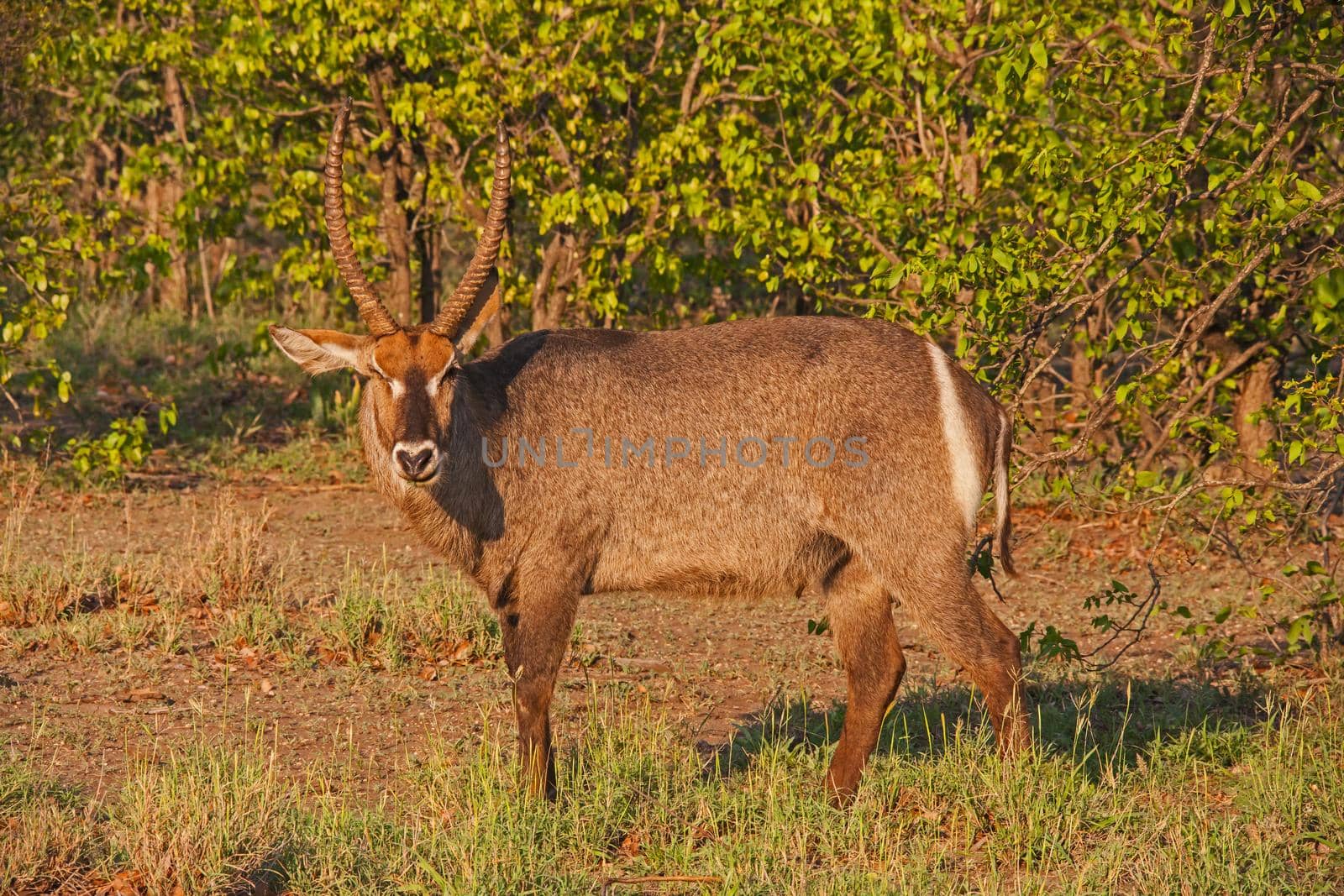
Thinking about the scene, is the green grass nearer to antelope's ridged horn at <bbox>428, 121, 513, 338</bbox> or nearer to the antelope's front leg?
the antelope's front leg

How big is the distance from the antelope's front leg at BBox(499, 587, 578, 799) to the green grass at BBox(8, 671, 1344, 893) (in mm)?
106

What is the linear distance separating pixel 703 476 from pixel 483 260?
1092mm

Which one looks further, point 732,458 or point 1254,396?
point 1254,396

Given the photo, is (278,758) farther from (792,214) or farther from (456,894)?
(792,214)

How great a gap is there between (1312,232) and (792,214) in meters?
2.80

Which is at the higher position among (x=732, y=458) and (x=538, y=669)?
(x=732, y=458)

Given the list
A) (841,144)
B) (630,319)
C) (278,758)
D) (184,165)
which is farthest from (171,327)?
(278,758)

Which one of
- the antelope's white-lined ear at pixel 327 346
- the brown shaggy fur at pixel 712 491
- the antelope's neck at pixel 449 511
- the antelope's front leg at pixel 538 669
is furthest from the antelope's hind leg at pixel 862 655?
the antelope's white-lined ear at pixel 327 346

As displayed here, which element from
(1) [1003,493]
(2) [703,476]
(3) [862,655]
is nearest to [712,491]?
(2) [703,476]

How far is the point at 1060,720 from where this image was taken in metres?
5.88

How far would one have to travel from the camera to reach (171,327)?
1255 centimetres

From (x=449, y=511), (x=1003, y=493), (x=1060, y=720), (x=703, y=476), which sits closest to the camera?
(x=449, y=511)

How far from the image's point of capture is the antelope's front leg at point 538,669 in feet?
15.9

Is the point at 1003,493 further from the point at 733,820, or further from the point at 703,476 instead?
the point at 733,820
